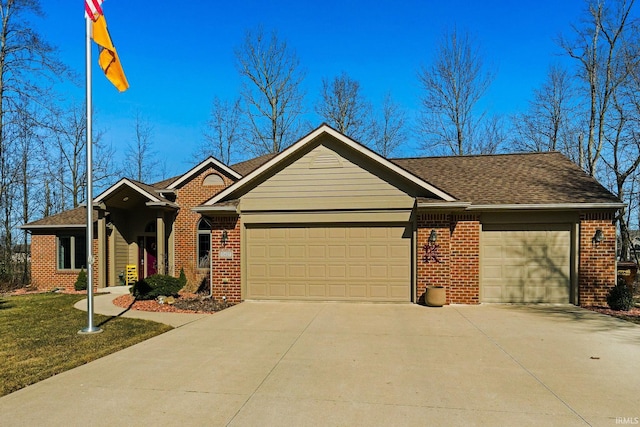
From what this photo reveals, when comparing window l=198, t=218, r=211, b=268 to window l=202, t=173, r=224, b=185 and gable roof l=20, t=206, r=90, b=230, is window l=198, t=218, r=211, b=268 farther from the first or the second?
gable roof l=20, t=206, r=90, b=230

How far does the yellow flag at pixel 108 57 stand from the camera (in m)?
8.00

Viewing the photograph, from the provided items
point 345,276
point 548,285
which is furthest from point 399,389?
point 548,285

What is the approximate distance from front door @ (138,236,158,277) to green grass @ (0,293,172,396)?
5.71 meters

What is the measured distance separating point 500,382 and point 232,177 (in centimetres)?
1260

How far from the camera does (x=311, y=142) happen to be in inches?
443

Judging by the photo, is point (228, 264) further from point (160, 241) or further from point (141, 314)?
point (160, 241)

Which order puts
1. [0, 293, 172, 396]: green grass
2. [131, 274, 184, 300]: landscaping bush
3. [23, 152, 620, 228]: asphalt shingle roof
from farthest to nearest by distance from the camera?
[131, 274, 184, 300]: landscaping bush < [23, 152, 620, 228]: asphalt shingle roof < [0, 293, 172, 396]: green grass

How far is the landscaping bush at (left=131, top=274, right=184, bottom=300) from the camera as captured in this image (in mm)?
11578

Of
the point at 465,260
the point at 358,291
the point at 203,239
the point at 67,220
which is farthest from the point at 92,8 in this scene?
the point at 67,220

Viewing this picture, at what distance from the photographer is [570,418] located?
3.96m

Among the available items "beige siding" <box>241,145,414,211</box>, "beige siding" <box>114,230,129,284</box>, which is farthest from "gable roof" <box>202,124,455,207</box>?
"beige siding" <box>114,230,129,284</box>

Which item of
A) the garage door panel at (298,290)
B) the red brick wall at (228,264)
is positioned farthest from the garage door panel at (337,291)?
the red brick wall at (228,264)

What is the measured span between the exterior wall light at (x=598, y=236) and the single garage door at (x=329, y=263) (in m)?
4.94

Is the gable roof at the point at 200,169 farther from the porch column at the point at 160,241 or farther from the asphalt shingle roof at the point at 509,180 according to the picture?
the porch column at the point at 160,241
